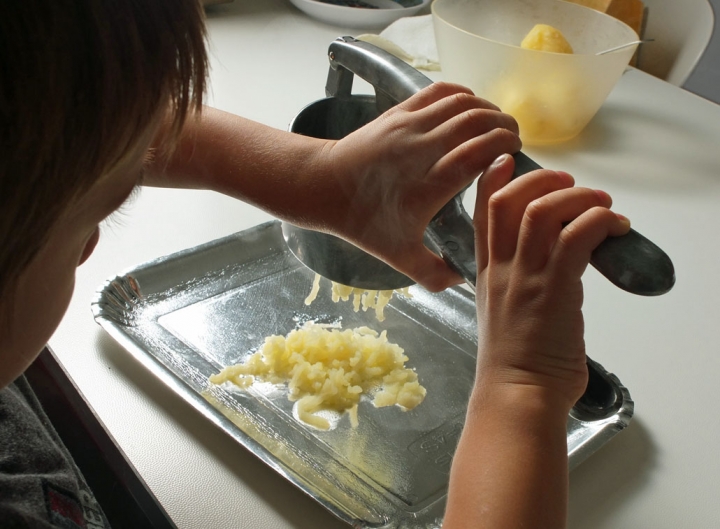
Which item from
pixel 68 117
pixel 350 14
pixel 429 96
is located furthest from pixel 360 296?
pixel 350 14

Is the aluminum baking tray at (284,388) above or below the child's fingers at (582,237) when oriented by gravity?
below

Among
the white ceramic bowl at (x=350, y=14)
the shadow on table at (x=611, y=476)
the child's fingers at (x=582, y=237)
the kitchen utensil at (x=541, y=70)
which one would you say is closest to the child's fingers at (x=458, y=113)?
the child's fingers at (x=582, y=237)

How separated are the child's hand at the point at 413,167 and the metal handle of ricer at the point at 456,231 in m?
0.01

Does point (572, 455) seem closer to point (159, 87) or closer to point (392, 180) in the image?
point (392, 180)

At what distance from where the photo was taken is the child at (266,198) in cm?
27

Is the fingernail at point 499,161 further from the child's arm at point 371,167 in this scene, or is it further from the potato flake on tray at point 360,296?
the potato flake on tray at point 360,296

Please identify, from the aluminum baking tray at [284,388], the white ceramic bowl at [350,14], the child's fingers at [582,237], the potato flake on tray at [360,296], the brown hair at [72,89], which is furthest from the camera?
the white ceramic bowl at [350,14]

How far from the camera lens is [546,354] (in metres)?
0.39

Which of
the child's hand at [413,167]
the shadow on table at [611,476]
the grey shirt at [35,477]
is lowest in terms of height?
the grey shirt at [35,477]

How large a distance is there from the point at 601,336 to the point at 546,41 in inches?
16.5

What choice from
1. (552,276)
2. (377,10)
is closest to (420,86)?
(552,276)

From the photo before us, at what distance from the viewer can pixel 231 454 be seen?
48 centimetres

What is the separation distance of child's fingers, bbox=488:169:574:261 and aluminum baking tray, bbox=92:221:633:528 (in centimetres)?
10

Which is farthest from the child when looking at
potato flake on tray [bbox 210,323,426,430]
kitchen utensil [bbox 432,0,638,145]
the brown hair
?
kitchen utensil [bbox 432,0,638,145]
